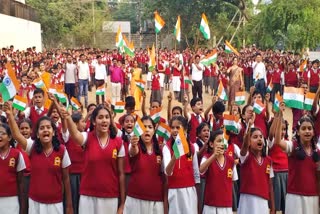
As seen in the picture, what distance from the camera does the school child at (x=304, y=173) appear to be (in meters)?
5.17

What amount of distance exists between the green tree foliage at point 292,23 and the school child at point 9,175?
1707 cm

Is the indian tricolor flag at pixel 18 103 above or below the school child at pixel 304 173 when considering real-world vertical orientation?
above

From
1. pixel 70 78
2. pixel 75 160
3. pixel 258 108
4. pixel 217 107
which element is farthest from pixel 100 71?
pixel 75 160

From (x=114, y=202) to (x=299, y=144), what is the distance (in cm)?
188

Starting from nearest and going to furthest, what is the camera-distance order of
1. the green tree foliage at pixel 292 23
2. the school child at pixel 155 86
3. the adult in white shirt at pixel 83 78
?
the school child at pixel 155 86
the adult in white shirt at pixel 83 78
the green tree foliage at pixel 292 23

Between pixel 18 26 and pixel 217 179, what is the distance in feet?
74.2

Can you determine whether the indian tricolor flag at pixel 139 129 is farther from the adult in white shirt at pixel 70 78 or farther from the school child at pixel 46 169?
the adult in white shirt at pixel 70 78

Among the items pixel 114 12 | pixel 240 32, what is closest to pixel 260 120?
pixel 240 32

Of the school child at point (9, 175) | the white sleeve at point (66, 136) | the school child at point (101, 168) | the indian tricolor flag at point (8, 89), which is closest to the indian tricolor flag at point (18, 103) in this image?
the indian tricolor flag at point (8, 89)

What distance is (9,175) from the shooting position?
5055 millimetres

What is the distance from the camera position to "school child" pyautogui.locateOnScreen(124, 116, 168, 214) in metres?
5.17

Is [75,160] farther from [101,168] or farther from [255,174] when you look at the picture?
[255,174]

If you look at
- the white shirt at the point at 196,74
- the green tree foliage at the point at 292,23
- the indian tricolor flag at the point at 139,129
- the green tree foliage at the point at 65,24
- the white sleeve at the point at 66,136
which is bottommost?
the white sleeve at the point at 66,136

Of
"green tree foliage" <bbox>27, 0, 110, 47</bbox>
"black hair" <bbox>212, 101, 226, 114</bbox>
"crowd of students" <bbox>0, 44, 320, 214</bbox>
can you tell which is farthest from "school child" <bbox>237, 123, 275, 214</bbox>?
"green tree foliage" <bbox>27, 0, 110, 47</bbox>
